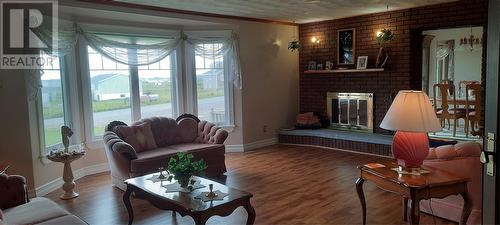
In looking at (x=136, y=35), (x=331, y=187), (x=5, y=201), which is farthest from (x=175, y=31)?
(x=5, y=201)

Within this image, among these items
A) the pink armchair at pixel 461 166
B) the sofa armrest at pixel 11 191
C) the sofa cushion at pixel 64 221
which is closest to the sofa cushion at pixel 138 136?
the sofa armrest at pixel 11 191

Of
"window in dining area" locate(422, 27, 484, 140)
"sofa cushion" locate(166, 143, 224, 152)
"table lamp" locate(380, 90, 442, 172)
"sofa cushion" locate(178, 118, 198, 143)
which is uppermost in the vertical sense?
"window in dining area" locate(422, 27, 484, 140)

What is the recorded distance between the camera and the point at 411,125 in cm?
279

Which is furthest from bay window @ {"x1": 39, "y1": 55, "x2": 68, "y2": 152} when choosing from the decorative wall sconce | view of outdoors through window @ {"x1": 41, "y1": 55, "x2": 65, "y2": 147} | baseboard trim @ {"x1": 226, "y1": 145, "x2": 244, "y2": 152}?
the decorative wall sconce

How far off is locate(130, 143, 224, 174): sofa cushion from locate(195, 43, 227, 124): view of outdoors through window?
1.61m

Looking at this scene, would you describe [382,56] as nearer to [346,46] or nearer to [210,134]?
[346,46]

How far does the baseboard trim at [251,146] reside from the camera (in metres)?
6.93

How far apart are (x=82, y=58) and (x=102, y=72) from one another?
377 mm

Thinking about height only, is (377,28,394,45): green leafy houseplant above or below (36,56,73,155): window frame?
above

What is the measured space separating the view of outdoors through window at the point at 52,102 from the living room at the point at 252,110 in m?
0.02

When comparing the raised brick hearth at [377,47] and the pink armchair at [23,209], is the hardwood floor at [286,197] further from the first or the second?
the raised brick hearth at [377,47]

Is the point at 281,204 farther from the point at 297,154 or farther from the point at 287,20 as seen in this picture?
the point at 287,20

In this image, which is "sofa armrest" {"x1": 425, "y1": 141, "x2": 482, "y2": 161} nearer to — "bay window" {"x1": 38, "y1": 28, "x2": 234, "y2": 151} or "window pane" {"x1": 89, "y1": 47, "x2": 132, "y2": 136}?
"bay window" {"x1": 38, "y1": 28, "x2": 234, "y2": 151}

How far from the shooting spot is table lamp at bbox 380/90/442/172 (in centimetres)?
280
